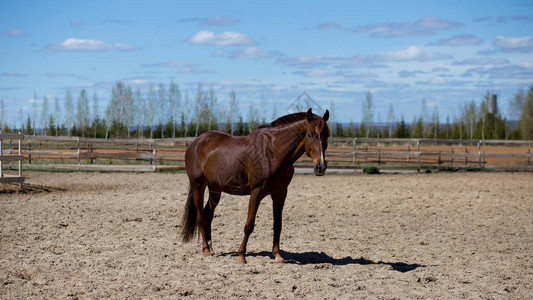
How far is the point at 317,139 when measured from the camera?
5121 mm

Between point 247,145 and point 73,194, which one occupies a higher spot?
point 247,145

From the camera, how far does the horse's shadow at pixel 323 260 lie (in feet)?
18.6

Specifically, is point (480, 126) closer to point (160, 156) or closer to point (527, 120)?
point (527, 120)

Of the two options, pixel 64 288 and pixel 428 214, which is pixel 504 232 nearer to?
pixel 428 214

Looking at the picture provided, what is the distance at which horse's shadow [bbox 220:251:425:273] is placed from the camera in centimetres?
567

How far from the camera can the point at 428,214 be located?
9.34 meters

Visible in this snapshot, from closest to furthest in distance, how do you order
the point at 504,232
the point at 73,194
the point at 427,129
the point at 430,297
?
the point at 430,297 → the point at 504,232 → the point at 73,194 → the point at 427,129

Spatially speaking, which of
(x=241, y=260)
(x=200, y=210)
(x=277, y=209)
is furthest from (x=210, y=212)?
(x=277, y=209)

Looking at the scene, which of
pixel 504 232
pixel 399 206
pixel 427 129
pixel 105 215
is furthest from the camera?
pixel 427 129

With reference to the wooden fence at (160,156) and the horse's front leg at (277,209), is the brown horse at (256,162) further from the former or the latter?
the wooden fence at (160,156)

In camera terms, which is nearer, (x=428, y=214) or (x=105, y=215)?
(x=105, y=215)

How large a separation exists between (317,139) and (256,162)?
69 centimetres

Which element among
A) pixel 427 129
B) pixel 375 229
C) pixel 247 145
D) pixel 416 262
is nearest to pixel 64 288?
pixel 247 145

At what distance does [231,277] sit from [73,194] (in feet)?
25.4
